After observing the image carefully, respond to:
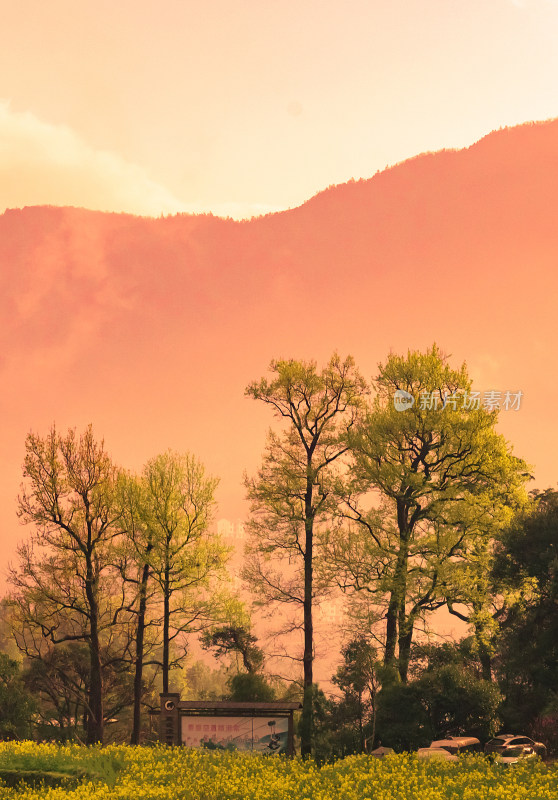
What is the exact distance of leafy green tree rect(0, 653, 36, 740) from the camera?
106ft

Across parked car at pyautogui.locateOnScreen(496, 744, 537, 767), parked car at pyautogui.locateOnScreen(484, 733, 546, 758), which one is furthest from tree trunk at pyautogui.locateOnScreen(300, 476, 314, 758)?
parked car at pyautogui.locateOnScreen(496, 744, 537, 767)

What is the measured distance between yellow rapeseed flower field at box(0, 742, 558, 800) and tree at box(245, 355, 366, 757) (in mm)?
8137

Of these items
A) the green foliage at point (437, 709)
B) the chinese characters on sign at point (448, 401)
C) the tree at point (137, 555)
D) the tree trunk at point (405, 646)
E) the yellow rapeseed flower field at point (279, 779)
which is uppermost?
the chinese characters on sign at point (448, 401)

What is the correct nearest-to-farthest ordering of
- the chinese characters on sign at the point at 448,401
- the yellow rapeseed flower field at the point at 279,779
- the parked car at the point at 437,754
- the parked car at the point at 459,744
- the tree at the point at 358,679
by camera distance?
the yellow rapeseed flower field at the point at 279,779, the parked car at the point at 437,754, the parked car at the point at 459,744, the tree at the point at 358,679, the chinese characters on sign at the point at 448,401

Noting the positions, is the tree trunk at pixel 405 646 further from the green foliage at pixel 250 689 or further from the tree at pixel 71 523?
the tree at pixel 71 523

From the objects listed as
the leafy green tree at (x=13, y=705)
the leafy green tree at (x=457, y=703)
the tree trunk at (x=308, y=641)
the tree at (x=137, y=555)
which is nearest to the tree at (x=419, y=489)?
the tree trunk at (x=308, y=641)

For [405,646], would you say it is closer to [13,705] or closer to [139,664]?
[139,664]

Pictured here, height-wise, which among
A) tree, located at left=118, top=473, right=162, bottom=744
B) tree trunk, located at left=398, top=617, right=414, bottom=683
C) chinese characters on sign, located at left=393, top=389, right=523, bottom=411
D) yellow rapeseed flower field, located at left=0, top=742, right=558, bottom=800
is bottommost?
yellow rapeseed flower field, located at left=0, top=742, right=558, bottom=800

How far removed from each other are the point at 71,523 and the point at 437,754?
17854 millimetres

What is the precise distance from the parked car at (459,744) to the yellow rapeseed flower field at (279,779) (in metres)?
2.46

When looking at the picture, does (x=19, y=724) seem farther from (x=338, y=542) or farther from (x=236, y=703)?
(x=338, y=542)

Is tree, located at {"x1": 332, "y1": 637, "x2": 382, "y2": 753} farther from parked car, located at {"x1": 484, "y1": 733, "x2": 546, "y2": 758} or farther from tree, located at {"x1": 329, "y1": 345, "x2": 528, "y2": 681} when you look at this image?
parked car, located at {"x1": 484, "y1": 733, "x2": 546, "y2": 758}

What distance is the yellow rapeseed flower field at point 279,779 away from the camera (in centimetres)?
1608

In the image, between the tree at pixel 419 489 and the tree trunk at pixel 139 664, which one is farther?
the tree trunk at pixel 139 664
